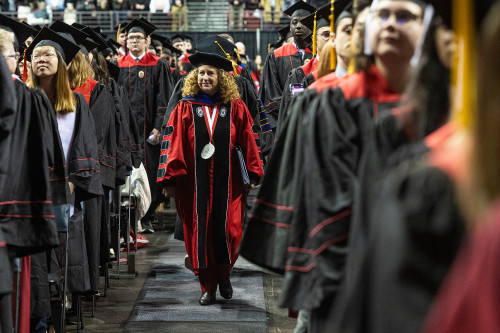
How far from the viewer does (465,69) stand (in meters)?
1.28

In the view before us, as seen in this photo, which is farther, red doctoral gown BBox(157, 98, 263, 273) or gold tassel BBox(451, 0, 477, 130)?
red doctoral gown BBox(157, 98, 263, 273)

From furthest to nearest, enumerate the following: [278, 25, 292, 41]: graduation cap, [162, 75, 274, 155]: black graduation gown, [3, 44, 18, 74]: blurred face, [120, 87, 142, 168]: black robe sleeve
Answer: [278, 25, 292, 41]: graduation cap
[120, 87, 142, 168]: black robe sleeve
[162, 75, 274, 155]: black graduation gown
[3, 44, 18, 74]: blurred face

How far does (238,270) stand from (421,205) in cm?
715

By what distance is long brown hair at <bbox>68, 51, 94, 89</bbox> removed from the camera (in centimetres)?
594

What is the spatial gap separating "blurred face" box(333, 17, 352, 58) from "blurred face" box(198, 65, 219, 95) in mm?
3175

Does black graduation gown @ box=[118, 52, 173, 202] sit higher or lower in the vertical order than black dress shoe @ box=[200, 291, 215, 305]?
higher

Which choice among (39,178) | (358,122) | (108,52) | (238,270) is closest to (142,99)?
(108,52)

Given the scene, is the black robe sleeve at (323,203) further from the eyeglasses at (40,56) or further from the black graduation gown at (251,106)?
the black graduation gown at (251,106)

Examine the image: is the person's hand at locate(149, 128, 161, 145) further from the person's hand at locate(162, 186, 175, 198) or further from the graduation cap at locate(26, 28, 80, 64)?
the graduation cap at locate(26, 28, 80, 64)

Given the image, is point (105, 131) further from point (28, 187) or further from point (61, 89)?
point (28, 187)

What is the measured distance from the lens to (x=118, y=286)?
7.48 metres

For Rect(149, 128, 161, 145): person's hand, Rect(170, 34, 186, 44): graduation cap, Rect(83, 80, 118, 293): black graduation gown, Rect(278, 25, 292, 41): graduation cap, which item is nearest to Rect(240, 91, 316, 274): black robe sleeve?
Rect(83, 80, 118, 293): black graduation gown

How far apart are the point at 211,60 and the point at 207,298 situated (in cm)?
193

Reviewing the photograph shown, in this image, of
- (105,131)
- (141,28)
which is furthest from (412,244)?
(141,28)
